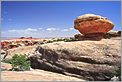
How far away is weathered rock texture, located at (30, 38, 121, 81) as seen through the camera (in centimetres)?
913

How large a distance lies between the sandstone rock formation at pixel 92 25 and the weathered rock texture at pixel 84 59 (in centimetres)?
110

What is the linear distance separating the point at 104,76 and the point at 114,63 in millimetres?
639

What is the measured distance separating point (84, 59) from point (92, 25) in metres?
2.06

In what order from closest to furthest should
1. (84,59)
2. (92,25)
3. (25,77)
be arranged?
(25,77) < (84,59) < (92,25)

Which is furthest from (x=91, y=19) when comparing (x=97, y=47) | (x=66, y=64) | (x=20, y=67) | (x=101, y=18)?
(x=20, y=67)

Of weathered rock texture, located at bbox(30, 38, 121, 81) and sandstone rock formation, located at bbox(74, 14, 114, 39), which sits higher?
sandstone rock formation, located at bbox(74, 14, 114, 39)

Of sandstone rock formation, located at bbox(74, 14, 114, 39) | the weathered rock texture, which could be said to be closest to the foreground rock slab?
the weathered rock texture

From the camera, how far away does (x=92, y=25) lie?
11.0 m

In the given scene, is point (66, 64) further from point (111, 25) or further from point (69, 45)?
point (111, 25)

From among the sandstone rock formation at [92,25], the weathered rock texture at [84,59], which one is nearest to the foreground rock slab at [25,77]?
the weathered rock texture at [84,59]

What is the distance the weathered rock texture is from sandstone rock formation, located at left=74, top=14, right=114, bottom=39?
1096 mm

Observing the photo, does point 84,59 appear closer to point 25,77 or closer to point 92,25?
point 92,25

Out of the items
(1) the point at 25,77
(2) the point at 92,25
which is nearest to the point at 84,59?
(2) the point at 92,25

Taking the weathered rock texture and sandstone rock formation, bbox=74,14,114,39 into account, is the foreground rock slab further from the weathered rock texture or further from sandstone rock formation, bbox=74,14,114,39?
sandstone rock formation, bbox=74,14,114,39
